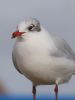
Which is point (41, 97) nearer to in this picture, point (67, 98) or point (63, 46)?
point (67, 98)

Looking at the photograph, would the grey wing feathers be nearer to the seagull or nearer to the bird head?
the seagull

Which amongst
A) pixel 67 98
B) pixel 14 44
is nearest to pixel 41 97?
pixel 67 98

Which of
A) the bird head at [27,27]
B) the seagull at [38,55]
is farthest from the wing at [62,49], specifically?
the bird head at [27,27]

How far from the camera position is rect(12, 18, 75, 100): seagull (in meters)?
3.09

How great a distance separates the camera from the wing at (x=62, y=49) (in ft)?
10.6

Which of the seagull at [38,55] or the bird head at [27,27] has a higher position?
the bird head at [27,27]

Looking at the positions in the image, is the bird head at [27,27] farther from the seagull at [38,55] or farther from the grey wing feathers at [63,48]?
the grey wing feathers at [63,48]

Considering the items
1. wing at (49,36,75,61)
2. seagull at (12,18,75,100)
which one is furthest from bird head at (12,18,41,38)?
wing at (49,36,75,61)

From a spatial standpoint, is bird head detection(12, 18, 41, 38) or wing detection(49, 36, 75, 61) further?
wing detection(49, 36, 75, 61)

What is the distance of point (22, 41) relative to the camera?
310 centimetres

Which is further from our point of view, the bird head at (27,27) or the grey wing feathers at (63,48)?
the grey wing feathers at (63,48)

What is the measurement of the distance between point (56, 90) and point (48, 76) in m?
0.14

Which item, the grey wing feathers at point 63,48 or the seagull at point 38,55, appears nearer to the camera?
the seagull at point 38,55

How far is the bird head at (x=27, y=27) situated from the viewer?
9.91 ft
